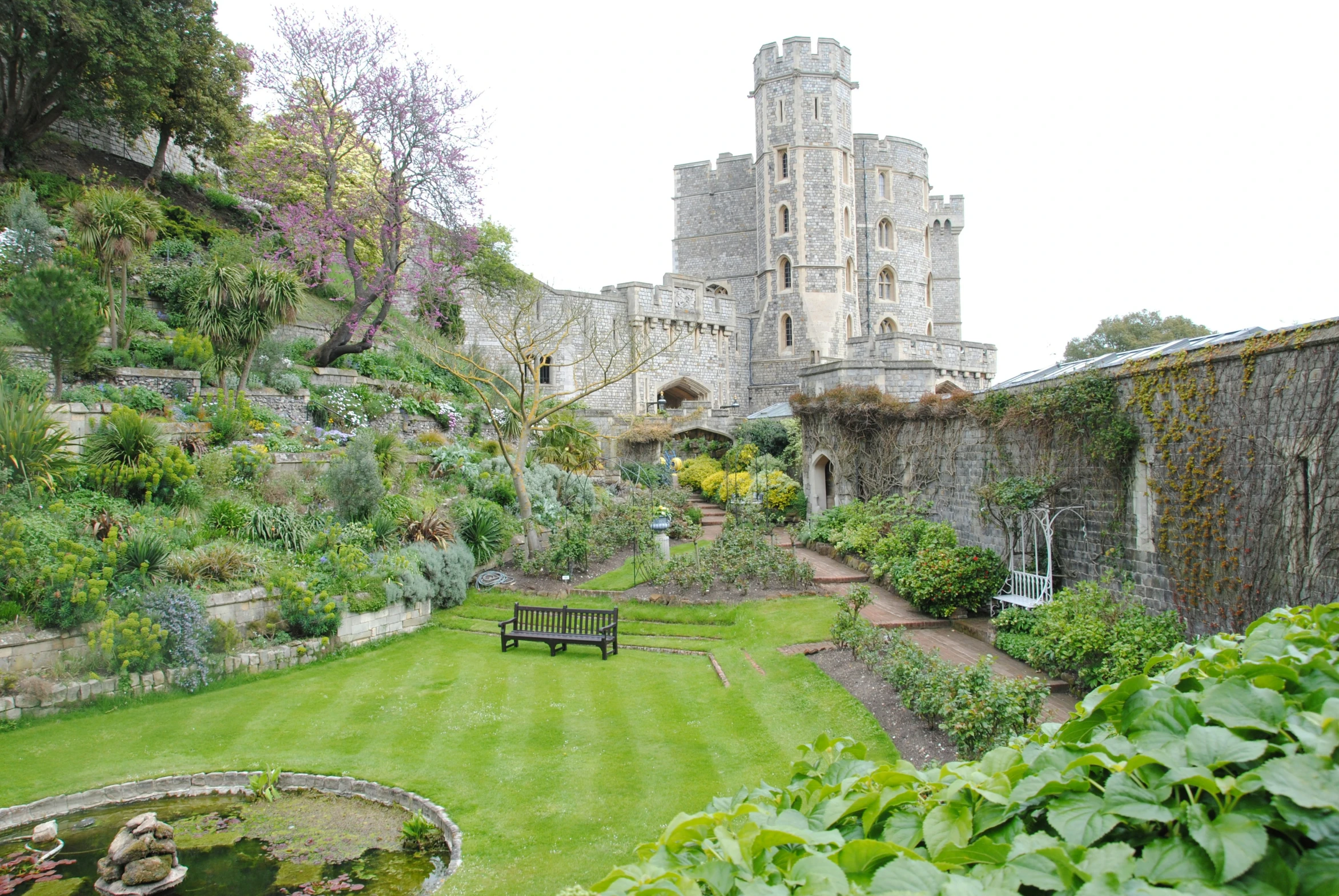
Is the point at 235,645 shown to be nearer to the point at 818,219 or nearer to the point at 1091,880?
the point at 1091,880

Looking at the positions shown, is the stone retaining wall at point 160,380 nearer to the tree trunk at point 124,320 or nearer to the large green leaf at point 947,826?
the tree trunk at point 124,320

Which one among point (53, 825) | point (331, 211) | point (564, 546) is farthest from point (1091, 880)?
point (331, 211)

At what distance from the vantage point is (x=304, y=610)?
992 centimetres

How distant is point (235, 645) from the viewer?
9336 millimetres

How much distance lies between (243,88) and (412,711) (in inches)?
823

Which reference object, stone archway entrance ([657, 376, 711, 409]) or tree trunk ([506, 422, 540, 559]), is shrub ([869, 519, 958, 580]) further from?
stone archway entrance ([657, 376, 711, 409])

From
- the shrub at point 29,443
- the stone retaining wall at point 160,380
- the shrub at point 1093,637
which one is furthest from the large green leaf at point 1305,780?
the stone retaining wall at point 160,380

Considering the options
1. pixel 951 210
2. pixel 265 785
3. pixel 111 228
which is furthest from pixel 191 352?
pixel 951 210

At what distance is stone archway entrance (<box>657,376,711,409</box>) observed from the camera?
32681 millimetres

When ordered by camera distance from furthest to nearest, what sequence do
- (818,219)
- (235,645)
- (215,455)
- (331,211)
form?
1. (818,219)
2. (331,211)
3. (215,455)
4. (235,645)

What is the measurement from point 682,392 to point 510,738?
91.2ft

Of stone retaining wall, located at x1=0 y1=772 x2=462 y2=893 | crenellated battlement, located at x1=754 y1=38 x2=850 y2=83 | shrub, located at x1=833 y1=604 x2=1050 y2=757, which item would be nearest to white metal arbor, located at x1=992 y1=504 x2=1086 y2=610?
A: shrub, located at x1=833 y1=604 x2=1050 y2=757

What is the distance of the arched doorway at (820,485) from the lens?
19.7 meters

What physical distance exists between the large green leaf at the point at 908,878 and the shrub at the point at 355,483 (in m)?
11.8
